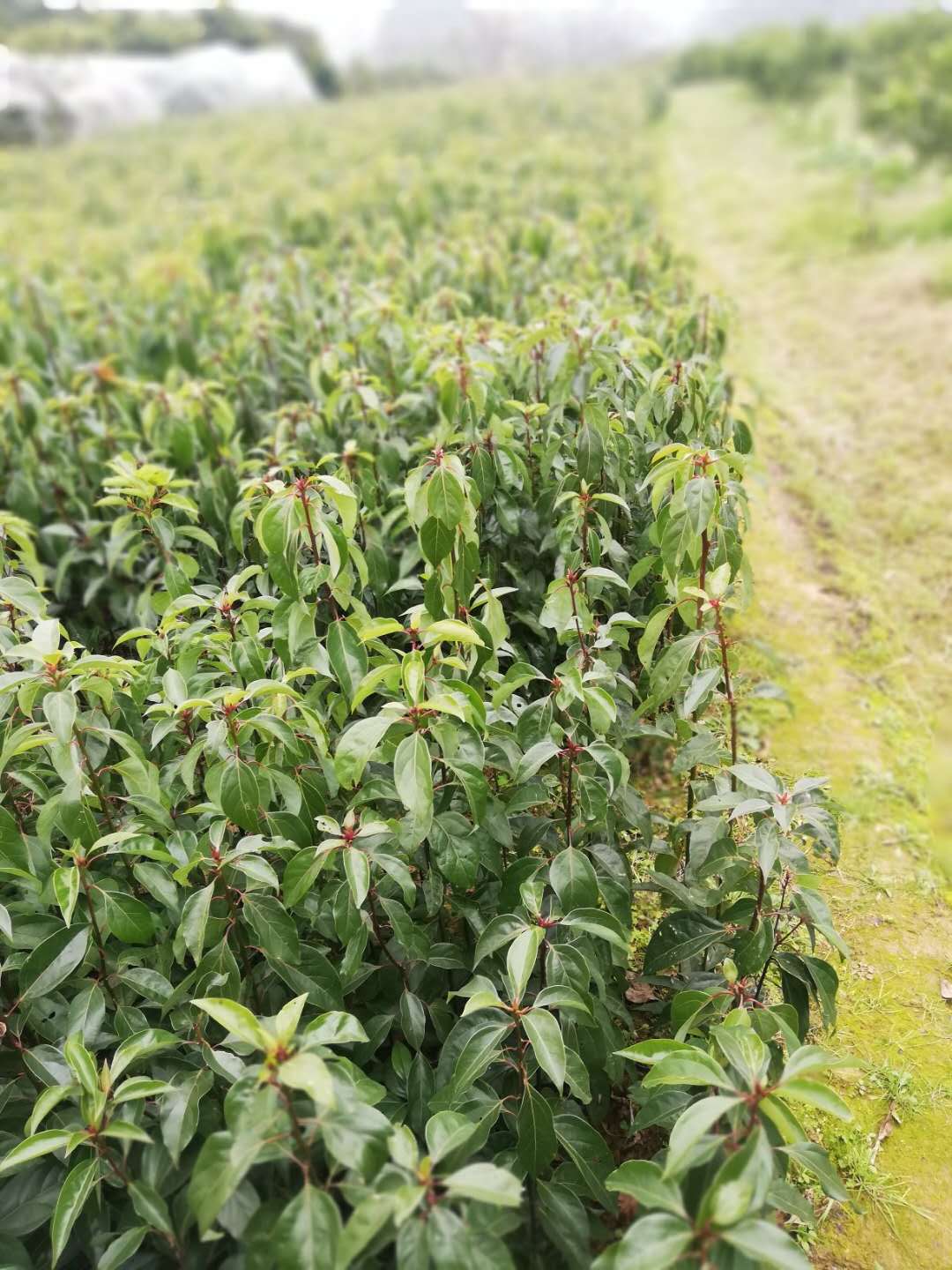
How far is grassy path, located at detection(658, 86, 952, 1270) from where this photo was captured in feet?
7.00

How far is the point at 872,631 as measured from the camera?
399 cm

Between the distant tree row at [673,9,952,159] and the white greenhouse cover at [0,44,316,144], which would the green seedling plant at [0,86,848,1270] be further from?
the white greenhouse cover at [0,44,316,144]

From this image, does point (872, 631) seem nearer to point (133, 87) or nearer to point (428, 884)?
point (428, 884)

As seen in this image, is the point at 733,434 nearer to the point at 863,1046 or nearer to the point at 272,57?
the point at 863,1046

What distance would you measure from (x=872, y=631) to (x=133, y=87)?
98.6 ft

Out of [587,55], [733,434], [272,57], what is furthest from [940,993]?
[587,55]

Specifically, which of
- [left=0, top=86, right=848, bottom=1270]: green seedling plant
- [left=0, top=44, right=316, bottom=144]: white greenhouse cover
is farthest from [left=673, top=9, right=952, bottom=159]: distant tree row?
[left=0, top=44, right=316, bottom=144]: white greenhouse cover

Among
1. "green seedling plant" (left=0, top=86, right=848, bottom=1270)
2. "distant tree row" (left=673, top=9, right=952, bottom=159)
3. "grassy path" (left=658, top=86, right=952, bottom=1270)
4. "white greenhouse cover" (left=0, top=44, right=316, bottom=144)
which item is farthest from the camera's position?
"white greenhouse cover" (left=0, top=44, right=316, bottom=144)

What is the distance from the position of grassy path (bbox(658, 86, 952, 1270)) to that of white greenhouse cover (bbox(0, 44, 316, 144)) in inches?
787

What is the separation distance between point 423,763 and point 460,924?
0.69 metres

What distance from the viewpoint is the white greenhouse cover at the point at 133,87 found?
71.4 ft

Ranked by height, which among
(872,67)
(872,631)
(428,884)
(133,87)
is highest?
(133,87)

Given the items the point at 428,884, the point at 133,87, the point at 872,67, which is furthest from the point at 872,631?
the point at 133,87

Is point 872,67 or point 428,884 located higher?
point 872,67
